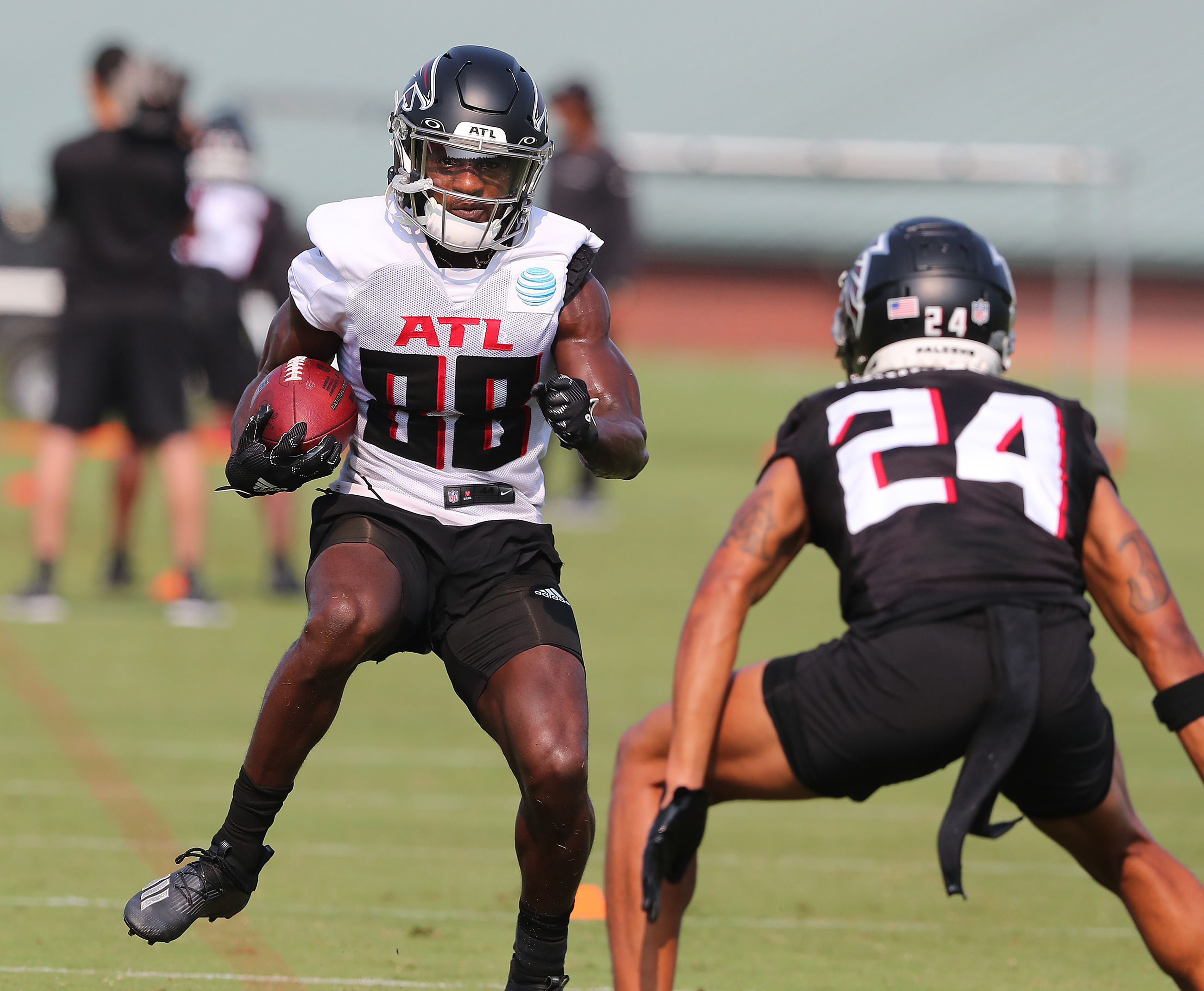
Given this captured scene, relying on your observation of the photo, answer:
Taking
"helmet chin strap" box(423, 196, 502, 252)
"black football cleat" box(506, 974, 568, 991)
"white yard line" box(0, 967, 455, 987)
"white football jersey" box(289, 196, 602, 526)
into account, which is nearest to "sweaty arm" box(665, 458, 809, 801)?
"black football cleat" box(506, 974, 568, 991)

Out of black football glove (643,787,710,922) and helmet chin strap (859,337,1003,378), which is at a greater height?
helmet chin strap (859,337,1003,378)

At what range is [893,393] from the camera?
3590 mm

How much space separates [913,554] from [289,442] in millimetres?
1295

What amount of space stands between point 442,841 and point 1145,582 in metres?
2.66

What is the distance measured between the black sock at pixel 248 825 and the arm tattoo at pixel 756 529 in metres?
1.13

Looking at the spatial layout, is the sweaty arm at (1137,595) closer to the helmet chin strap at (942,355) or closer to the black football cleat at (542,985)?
the helmet chin strap at (942,355)

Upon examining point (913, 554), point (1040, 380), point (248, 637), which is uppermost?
point (913, 554)

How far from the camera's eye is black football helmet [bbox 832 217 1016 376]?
376 centimetres

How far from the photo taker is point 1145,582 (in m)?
3.52

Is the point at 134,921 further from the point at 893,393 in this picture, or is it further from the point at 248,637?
the point at 248,637

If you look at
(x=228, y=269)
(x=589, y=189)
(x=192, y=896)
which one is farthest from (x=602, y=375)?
(x=589, y=189)

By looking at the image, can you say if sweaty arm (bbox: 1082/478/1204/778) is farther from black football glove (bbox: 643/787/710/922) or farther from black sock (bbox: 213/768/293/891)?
black sock (bbox: 213/768/293/891)

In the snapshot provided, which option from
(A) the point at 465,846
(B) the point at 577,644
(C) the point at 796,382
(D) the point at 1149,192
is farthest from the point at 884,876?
(D) the point at 1149,192

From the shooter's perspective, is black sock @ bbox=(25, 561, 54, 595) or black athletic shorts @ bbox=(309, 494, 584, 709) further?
black sock @ bbox=(25, 561, 54, 595)
